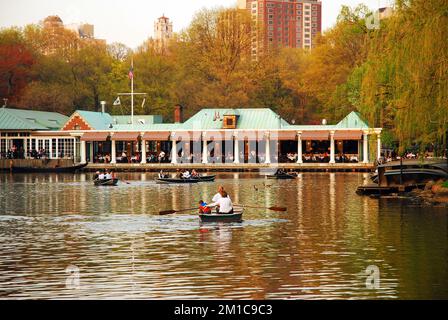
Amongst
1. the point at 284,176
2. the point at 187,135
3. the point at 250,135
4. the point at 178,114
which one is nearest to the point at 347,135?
→ the point at 250,135

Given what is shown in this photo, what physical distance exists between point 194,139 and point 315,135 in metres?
12.8

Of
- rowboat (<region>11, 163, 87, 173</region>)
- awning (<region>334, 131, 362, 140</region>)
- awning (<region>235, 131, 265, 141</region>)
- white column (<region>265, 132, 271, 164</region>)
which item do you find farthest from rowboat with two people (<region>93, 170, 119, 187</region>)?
awning (<region>334, 131, 362, 140</region>)

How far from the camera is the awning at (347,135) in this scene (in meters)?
83.3

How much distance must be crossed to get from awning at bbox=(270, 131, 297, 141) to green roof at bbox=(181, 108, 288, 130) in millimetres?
1358

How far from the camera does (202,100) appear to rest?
10056cm

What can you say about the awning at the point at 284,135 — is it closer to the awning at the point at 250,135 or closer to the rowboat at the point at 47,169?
the awning at the point at 250,135

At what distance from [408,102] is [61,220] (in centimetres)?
1655

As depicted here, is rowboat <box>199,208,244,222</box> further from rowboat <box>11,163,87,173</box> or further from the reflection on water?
rowboat <box>11,163,87,173</box>

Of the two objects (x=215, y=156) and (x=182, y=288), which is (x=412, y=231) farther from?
(x=215, y=156)

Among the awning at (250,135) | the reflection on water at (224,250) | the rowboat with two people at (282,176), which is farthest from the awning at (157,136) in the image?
the reflection on water at (224,250)

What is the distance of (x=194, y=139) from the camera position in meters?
89.0

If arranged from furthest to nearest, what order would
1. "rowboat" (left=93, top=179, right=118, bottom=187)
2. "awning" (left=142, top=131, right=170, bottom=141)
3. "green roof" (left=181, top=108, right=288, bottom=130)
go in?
"awning" (left=142, top=131, right=170, bottom=141), "green roof" (left=181, top=108, right=288, bottom=130), "rowboat" (left=93, top=179, right=118, bottom=187)

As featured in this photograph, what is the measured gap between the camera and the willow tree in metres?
36.4

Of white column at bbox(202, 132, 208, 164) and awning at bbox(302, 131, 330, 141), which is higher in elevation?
awning at bbox(302, 131, 330, 141)
